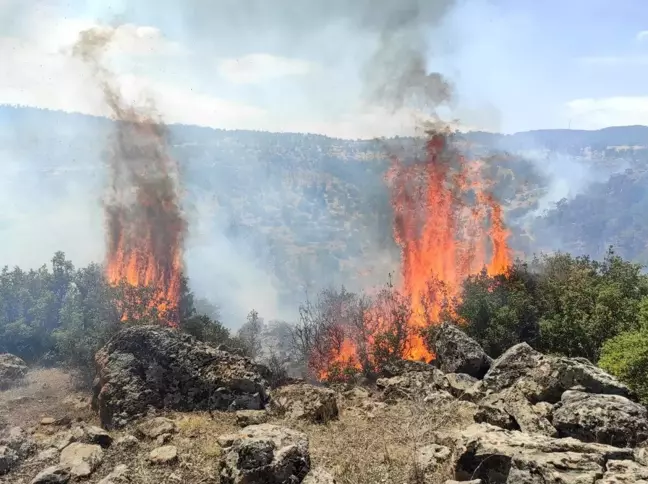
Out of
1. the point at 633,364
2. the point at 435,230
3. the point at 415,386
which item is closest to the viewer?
the point at 633,364

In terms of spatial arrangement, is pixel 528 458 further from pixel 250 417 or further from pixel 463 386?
pixel 463 386

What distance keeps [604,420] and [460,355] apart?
11.1m

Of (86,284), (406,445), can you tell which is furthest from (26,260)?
(406,445)

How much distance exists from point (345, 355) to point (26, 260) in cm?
10216

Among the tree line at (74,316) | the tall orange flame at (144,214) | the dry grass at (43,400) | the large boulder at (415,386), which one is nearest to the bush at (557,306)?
the large boulder at (415,386)

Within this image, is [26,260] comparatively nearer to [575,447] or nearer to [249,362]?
[249,362]

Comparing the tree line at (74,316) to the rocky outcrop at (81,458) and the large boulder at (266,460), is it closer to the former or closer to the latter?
the rocky outcrop at (81,458)

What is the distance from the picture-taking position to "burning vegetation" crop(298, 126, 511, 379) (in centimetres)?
3172

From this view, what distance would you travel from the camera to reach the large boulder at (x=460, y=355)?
69.0 ft

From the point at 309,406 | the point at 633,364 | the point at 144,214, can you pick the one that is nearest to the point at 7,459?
the point at 309,406

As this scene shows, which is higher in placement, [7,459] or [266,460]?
[266,460]

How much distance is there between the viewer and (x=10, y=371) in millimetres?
30609

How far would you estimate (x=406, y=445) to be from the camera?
1162 cm

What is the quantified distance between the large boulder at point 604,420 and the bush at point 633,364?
3.41 meters
